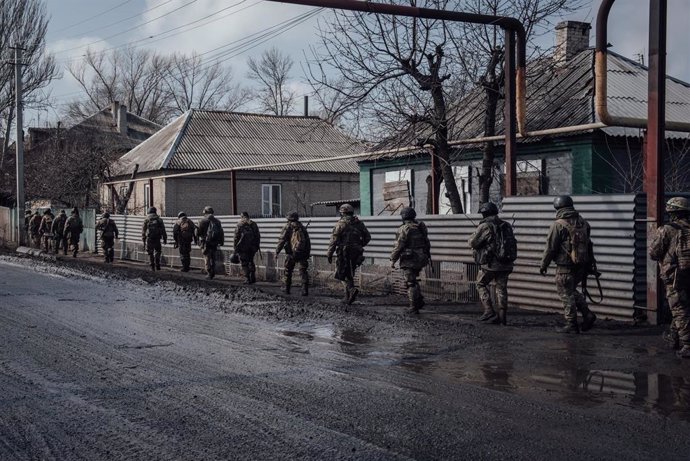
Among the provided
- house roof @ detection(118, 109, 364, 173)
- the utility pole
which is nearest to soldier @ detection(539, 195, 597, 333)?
house roof @ detection(118, 109, 364, 173)

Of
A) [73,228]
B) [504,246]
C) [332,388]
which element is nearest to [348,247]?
[504,246]

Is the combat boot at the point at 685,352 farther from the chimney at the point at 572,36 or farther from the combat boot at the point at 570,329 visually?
the chimney at the point at 572,36

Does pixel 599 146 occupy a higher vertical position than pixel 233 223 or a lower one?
higher

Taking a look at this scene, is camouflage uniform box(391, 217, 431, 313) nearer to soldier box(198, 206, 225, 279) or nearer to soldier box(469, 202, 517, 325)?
soldier box(469, 202, 517, 325)

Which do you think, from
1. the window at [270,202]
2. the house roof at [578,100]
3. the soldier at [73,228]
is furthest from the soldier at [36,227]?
the house roof at [578,100]

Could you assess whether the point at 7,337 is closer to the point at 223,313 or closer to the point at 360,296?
the point at 223,313

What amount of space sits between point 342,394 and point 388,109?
9984mm

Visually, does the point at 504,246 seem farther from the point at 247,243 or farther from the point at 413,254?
the point at 247,243

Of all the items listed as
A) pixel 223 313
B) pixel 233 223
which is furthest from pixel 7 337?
pixel 233 223

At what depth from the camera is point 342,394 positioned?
641 cm

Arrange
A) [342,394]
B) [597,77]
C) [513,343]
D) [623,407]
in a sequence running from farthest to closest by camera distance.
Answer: [597,77]
[513,343]
[342,394]
[623,407]

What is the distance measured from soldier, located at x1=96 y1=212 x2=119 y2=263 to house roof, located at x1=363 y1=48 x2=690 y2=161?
31.8 feet

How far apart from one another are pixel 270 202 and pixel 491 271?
26.4 metres

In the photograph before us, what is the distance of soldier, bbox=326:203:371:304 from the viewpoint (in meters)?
13.0
